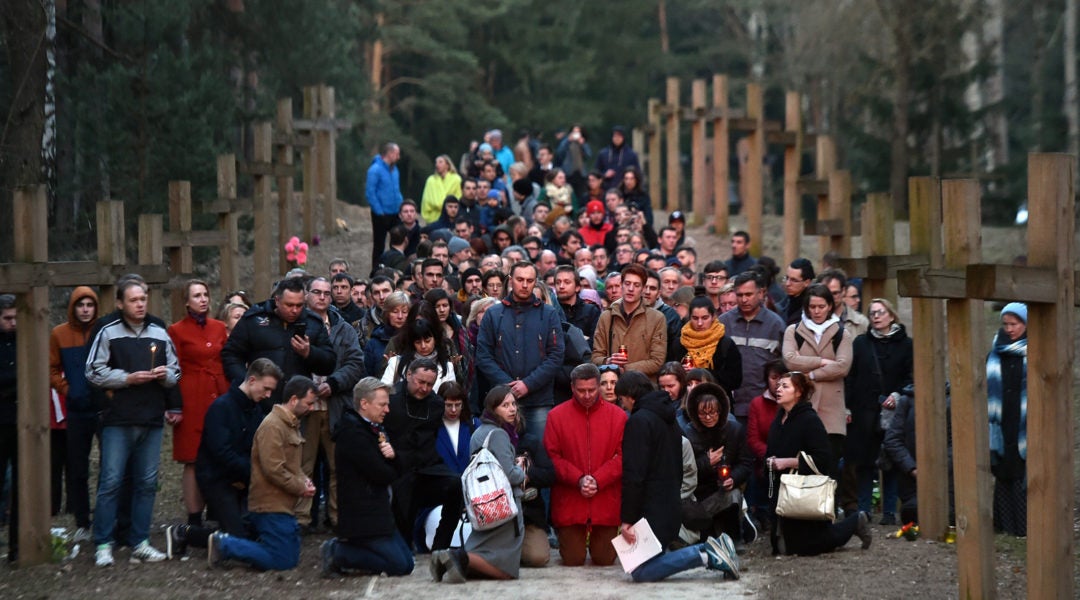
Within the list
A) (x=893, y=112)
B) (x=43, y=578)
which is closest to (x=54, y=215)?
(x=43, y=578)

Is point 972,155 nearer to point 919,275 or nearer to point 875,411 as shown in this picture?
point 875,411

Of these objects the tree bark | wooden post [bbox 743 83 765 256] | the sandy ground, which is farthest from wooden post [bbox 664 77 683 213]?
the sandy ground

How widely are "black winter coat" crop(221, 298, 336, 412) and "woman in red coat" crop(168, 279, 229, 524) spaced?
0.58 feet

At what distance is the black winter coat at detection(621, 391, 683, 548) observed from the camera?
10375 mm

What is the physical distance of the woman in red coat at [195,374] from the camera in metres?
11.5

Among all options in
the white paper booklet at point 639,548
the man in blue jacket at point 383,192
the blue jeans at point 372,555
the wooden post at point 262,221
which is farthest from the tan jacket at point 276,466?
the man in blue jacket at point 383,192

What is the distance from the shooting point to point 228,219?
57.4ft

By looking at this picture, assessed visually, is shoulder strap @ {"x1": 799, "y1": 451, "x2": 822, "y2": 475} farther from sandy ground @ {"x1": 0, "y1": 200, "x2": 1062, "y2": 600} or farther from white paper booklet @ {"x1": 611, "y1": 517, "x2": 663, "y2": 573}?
white paper booklet @ {"x1": 611, "y1": 517, "x2": 663, "y2": 573}

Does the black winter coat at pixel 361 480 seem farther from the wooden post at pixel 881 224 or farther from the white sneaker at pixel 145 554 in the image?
the wooden post at pixel 881 224

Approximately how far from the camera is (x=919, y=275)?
8.90 metres

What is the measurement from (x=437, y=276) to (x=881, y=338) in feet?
12.5

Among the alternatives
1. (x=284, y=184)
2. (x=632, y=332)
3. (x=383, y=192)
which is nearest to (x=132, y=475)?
(x=632, y=332)

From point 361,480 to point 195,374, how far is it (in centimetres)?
197

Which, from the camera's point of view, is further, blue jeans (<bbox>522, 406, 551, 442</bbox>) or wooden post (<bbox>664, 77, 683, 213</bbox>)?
wooden post (<bbox>664, 77, 683, 213</bbox>)
